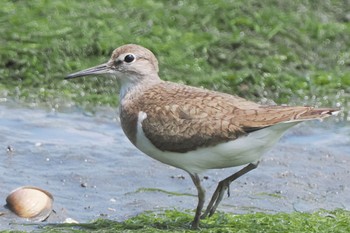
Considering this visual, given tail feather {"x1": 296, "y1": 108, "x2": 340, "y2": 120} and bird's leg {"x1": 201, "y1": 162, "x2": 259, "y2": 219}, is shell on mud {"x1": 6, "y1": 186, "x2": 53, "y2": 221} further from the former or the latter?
tail feather {"x1": 296, "y1": 108, "x2": 340, "y2": 120}

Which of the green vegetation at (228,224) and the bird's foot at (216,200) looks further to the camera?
the bird's foot at (216,200)

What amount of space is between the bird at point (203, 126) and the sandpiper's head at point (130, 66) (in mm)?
357

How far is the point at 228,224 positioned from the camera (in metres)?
6.98

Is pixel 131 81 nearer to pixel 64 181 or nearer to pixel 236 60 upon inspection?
pixel 64 181

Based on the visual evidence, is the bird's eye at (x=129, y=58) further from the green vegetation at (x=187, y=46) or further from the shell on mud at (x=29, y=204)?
the green vegetation at (x=187, y=46)

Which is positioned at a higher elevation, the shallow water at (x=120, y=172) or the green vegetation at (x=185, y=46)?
the green vegetation at (x=185, y=46)

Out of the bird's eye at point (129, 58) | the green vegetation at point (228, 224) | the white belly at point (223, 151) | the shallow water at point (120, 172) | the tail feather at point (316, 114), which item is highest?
the bird's eye at point (129, 58)

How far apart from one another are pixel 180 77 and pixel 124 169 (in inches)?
97.8

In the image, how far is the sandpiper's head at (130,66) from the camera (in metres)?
7.39

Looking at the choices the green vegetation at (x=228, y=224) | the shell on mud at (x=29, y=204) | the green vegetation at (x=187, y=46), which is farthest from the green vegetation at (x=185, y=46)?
the green vegetation at (x=228, y=224)

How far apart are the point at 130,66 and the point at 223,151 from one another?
1222mm

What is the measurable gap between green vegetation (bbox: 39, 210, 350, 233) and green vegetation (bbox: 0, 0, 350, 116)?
10.8ft

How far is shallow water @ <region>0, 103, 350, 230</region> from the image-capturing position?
7.79 m

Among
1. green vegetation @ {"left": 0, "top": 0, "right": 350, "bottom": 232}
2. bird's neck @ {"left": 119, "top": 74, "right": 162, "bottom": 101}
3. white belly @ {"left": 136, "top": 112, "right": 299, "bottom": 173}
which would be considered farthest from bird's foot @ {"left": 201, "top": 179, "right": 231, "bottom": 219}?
green vegetation @ {"left": 0, "top": 0, "right": 350, "bottom": 232}
